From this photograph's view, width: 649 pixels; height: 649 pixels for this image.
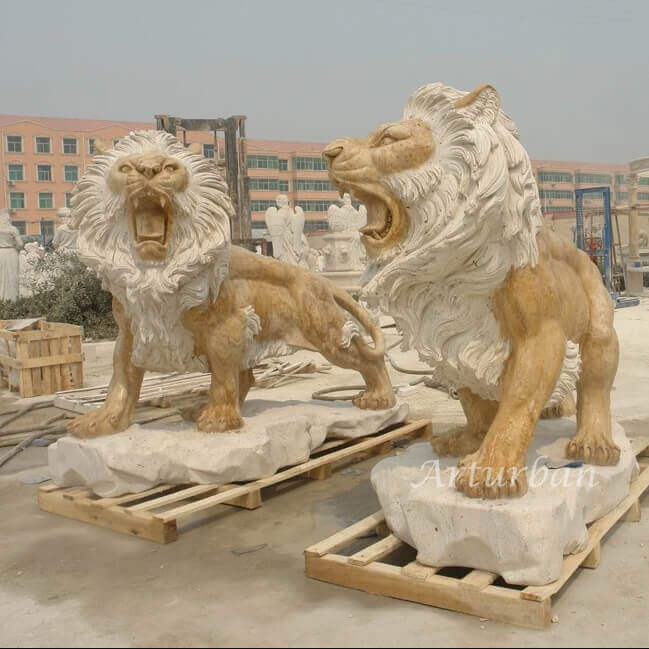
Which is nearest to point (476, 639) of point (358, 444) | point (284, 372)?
point (358, 444)

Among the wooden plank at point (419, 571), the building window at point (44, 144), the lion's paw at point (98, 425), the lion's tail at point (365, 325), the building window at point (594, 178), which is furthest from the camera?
the building window at point (594, 178)

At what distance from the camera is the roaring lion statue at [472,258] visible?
269 cm

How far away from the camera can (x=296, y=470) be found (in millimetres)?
4094

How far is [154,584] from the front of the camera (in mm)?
2969

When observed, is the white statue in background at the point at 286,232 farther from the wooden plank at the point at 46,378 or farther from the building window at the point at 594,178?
the building window at the point at 594,178

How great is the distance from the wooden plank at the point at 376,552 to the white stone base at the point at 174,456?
3.64ft

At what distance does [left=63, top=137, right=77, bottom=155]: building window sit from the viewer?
43469 mm

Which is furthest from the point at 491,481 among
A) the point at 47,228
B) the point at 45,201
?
the point at 45,201

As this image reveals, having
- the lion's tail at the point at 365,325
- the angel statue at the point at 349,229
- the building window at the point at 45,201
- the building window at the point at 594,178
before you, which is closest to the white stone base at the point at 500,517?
the lion's tail at the point at 365,325

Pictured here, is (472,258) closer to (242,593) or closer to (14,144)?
(242,593)

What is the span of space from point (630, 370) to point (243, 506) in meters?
4.92

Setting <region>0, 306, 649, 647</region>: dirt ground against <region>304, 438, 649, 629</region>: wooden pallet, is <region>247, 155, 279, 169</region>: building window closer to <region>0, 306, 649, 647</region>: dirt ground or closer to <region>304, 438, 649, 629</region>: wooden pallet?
<region>0, 306, 649, 647</region>: dirt ground

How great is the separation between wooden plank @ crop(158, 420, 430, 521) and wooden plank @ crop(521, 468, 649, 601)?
164 centimetres

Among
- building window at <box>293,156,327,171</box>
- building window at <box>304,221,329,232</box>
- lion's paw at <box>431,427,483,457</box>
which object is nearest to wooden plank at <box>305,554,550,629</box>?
lion's paw at <box>431,427,483,457</box>
